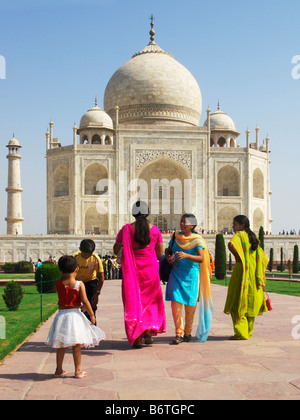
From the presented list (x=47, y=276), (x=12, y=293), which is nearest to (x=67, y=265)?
(x=12, y=293)

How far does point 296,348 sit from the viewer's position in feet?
13.5

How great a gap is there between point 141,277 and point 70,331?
1171 mm

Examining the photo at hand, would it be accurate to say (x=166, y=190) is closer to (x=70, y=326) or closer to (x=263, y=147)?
(x=263, y=147)

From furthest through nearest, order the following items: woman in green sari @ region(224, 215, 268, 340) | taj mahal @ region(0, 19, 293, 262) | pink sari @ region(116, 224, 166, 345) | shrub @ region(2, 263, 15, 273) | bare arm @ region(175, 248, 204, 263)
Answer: taj mahal @ region(0, 19, 293, 262)
shrub @ region(2, 263, 15, 273)
woman in green sari @ region(224, 215, 268, 340)
bare arm @ region(175, 248, 204, 263)
pink sari @ region(116, 224, 166, 345)

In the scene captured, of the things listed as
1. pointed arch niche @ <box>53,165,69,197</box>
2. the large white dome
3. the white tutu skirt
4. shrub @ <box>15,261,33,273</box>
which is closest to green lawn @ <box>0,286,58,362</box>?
the white tutu skirt

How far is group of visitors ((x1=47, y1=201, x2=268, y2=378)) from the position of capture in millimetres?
4305

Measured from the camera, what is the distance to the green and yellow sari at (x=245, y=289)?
461cm

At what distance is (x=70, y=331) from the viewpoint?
329cm

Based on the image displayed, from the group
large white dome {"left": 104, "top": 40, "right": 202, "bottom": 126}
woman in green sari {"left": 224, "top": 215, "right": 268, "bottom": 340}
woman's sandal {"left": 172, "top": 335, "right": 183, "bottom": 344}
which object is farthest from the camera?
large white dome {"left": 104, "top": 40, "right": 202, "bottom": 126}

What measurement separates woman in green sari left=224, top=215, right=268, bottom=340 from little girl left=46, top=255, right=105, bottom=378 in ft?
5.17

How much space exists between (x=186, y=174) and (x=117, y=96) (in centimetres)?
719

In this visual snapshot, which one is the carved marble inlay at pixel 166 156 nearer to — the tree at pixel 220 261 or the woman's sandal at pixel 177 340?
Result: the tree at pixel 220 261

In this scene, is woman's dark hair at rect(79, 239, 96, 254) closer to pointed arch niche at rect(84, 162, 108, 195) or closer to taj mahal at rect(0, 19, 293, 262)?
taj mahal at rect(0, 19, 293, 262)

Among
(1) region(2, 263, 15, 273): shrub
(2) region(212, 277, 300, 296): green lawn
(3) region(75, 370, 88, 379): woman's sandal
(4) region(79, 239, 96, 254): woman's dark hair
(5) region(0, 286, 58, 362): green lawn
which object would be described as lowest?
(1) region(2, 263, 15, 273): shrub
